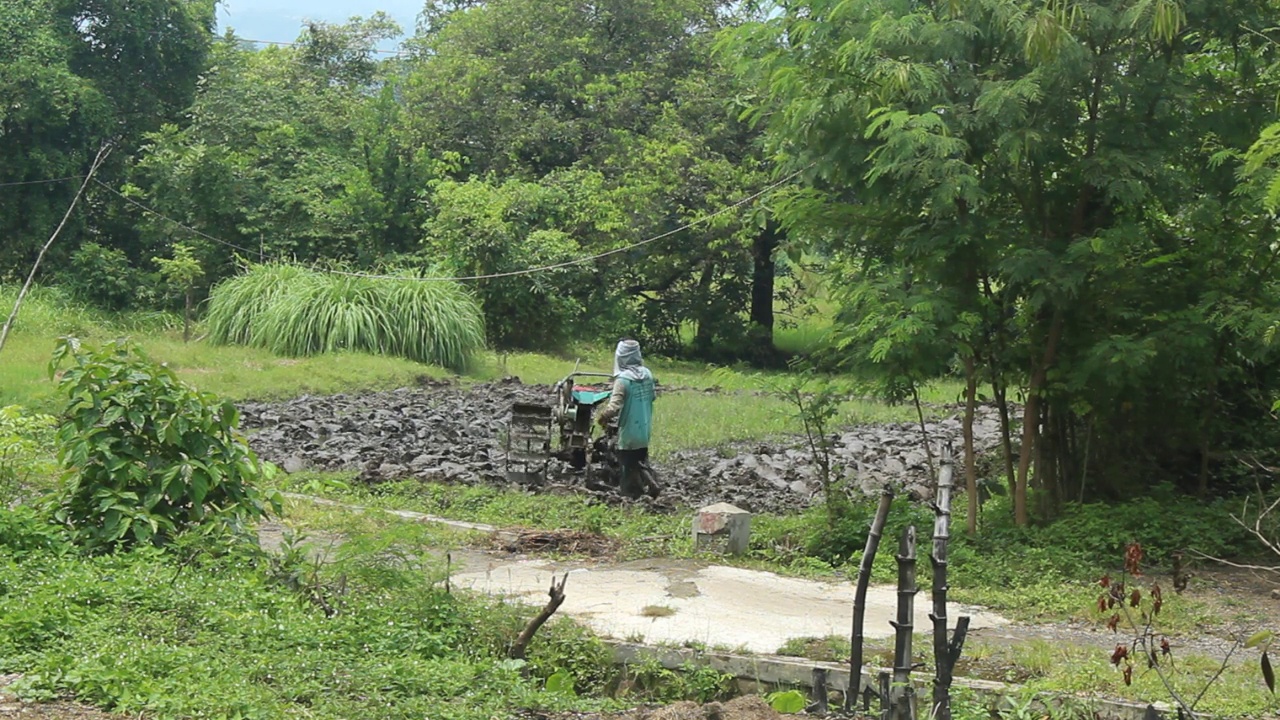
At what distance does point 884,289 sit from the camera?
9938 mm

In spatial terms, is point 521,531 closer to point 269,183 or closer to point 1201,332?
point 1201,332

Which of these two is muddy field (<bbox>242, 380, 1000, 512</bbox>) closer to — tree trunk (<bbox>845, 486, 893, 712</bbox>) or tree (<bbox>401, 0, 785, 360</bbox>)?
tree trunk (<bbox>845, 486, 893, 712</bbox>)

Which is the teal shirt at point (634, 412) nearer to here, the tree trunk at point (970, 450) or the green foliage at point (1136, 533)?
the tree trunk at point (970, 450)

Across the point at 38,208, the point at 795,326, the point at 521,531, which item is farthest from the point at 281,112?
the point at 521,531

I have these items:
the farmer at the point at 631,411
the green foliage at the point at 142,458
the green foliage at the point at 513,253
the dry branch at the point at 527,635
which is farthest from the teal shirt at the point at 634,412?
the green foliage at the point at 513,253

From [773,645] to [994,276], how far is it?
4165 millimetres

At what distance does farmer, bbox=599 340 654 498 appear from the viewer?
11.9 metres

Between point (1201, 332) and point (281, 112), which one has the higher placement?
point (281, 112)

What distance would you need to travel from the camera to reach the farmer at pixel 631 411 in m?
11.9

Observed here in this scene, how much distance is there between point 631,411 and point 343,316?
13070 millimetres

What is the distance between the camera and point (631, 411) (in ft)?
39.2

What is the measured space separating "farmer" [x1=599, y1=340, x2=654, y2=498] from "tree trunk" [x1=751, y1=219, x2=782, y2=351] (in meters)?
19.3

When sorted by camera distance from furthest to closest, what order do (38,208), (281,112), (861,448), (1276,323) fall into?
(281,112), (38,208), (861,448), (1276,323)

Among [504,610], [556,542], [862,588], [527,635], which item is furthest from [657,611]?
[862,588]
